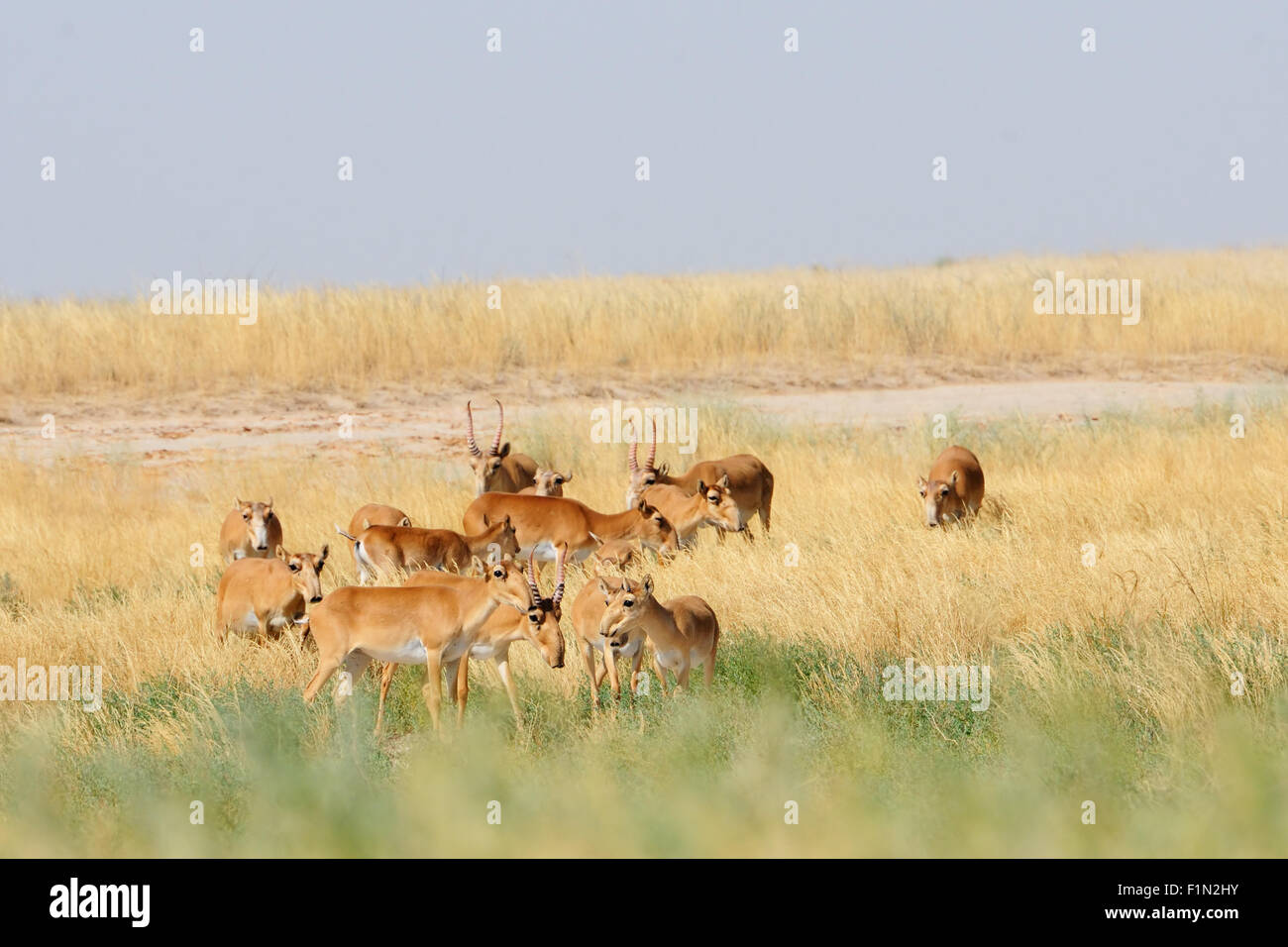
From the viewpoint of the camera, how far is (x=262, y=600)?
1084cm

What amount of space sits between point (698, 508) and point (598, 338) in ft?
43.6

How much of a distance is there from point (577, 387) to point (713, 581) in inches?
528

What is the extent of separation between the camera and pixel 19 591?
45.5ft

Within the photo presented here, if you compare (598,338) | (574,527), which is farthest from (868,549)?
(598,338)

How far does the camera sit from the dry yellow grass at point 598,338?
977 inches

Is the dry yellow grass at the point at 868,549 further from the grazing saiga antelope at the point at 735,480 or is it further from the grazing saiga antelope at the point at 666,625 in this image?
the grazing saiga antelope at the point at 666,625

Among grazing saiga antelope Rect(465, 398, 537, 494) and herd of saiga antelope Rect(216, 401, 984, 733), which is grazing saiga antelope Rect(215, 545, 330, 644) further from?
grazing saiga antelope Rect(465, 398, 537, 494)

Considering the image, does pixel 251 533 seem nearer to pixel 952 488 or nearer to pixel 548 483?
pixel 548 483

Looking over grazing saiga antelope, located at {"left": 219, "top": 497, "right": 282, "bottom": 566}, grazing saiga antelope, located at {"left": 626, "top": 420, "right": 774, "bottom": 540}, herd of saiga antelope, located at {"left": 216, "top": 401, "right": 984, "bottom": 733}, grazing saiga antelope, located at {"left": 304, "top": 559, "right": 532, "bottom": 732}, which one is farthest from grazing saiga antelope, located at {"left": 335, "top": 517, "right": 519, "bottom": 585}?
grazing saiga antelope, located at {"left": 626, "top": 420, "right": 774, "bottom": 540}

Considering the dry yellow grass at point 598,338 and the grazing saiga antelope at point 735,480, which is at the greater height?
the dry yellow grass at point 598,338

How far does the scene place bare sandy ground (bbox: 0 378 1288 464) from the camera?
853 inches

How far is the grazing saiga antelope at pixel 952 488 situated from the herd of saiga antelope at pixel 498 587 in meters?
0.02

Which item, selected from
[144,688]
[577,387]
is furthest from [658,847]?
[577,387]

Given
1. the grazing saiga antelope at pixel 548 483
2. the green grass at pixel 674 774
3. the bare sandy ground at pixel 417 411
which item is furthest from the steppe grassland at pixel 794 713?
the bare sandy ground at pixel 417 411
